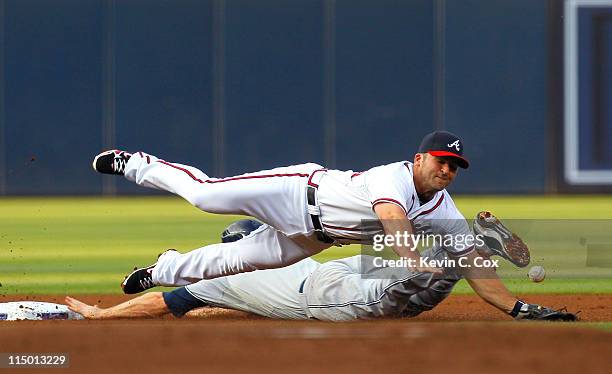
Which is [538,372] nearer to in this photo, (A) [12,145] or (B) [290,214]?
(B) [290,214]

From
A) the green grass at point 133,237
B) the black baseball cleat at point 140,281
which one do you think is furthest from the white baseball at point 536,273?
the black baseball cleat at point 140,281

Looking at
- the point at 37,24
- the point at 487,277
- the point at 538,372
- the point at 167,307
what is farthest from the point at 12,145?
the point at 538,372

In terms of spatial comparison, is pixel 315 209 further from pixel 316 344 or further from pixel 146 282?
pixel 146 282

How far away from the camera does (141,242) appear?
10.3 m

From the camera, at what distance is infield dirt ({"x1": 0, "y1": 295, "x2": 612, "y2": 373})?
470cm

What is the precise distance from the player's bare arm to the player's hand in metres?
1.73

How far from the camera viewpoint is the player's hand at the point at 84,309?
615 cm

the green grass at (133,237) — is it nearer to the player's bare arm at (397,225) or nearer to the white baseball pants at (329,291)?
the white baseball pants at (329,291)

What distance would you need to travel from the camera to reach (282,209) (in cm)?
579

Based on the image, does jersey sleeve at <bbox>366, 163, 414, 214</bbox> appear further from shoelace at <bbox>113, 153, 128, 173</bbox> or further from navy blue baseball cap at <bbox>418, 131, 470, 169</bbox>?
shoelace at <bbox>113, 153, 128, 173</bbox>

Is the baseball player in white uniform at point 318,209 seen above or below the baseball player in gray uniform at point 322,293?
above

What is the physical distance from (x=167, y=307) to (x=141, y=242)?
417 cm

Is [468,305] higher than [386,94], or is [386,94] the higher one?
[386,94]

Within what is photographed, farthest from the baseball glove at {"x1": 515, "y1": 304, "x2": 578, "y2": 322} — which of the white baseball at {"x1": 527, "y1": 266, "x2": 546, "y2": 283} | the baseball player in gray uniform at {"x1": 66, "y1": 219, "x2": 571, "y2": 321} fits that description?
the white baseball at {"x1": 527, "y1": 266, "x2": 546, "y2": 283}
